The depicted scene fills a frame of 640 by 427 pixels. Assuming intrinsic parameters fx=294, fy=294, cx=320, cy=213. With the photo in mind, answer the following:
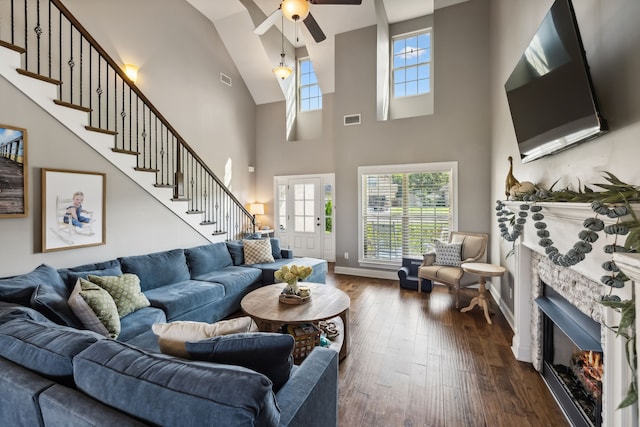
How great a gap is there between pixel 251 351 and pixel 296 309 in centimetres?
150

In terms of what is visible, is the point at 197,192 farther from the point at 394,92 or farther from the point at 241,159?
the point at 394,92

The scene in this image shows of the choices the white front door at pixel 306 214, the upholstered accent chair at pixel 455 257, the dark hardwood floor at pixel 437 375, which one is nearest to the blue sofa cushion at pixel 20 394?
the dark hardwood floor at pixel 437 375

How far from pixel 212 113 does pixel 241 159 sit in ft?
4.06

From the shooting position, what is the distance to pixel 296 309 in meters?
2.68

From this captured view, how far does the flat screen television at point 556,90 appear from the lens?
1594mm

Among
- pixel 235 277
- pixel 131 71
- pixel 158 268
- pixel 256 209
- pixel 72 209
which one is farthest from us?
pixel 256 209

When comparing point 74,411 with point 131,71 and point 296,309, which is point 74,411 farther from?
point 131,71

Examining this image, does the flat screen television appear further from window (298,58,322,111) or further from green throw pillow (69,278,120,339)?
window (298,58,322,111)

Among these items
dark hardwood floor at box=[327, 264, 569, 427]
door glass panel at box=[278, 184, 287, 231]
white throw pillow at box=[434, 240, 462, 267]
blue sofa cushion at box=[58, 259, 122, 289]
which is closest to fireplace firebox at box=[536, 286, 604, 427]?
dark hardwood floor at box=[327, 264, 569, 427]

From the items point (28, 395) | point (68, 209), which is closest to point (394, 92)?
point (68, 209)

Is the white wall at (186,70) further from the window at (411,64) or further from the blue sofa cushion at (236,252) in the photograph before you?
the window at (411,64)

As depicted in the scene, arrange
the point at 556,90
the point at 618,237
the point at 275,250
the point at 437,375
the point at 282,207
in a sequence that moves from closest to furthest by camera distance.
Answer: the point at 618,237, the point at 556,90, the point at 437,375, the point at 275,250, the point at 282,207

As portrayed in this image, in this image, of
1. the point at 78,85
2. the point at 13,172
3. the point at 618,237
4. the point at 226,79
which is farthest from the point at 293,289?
the point at 226,79

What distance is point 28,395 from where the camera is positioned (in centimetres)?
111
